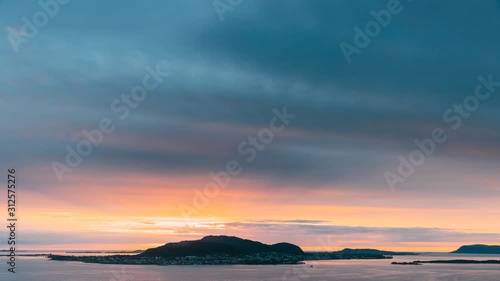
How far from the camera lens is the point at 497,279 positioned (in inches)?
4513

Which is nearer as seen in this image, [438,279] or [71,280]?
[71,280]

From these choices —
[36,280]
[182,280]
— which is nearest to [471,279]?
[182,280]

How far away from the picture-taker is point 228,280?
346 feet

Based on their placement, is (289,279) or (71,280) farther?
(289,279)

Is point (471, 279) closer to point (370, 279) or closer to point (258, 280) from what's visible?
point (370, 279)

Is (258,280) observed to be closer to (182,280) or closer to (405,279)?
(182,280)

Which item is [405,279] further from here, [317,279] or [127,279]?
[127,279]

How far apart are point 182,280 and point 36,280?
27.6m

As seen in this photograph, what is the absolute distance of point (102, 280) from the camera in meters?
105

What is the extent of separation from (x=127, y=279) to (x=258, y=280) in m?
25.4

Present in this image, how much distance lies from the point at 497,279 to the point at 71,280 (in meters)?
82.6

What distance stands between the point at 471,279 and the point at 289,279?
3558 centimetres

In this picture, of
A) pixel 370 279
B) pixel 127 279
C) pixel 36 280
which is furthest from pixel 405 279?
pixel 36 280

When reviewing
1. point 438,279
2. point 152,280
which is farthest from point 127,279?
point 438,279
